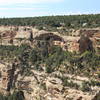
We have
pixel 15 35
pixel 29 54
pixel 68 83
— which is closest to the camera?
pixel 68 83

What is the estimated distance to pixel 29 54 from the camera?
62.3 metres

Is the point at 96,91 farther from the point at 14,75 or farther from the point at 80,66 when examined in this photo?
the point at 14,75

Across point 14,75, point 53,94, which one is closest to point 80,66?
point 53,94

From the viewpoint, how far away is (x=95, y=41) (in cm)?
5438

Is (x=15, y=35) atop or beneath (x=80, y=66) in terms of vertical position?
atop

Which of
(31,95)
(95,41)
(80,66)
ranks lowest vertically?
(31,95)

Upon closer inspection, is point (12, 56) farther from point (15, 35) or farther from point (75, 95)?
point (75, 95)

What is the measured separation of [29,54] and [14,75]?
5.48m

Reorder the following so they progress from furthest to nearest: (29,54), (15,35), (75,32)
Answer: (15,35)
(29,54)
(75,32)

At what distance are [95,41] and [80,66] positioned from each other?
5.79 meters

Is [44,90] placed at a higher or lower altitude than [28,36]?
Answer: lower

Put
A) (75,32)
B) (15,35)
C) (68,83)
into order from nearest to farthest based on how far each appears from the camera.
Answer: (68,83), (75,32), (15,35)

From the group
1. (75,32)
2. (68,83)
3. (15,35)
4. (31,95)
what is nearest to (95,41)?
(75,32)

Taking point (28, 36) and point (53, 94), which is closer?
point (53, 94)
